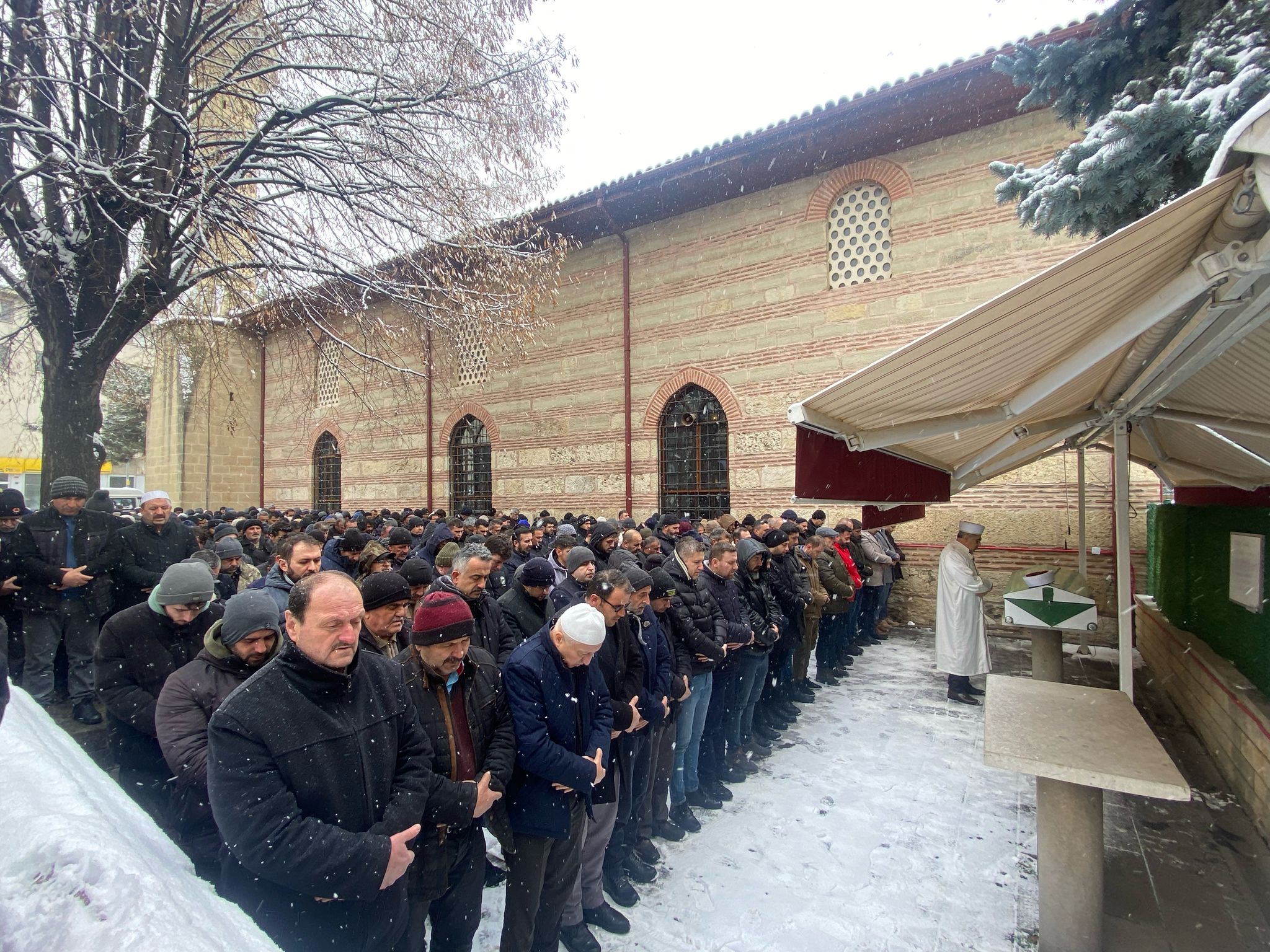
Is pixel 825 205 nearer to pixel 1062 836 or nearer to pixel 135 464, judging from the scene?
pixel 1062 836

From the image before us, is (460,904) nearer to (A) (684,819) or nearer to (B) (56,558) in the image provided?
(A) (684,819)

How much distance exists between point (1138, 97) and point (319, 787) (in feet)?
19.7

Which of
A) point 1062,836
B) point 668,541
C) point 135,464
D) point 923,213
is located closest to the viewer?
point 1062,836

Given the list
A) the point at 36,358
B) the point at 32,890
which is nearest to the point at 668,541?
the point at 32,890

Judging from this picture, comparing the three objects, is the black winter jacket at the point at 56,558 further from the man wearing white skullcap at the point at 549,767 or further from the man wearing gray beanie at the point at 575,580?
the man wearing white skullcap at the point at 549,767

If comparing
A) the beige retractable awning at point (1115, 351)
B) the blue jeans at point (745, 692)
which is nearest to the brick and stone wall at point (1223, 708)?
the beige retractable awning at point (1115, 351)

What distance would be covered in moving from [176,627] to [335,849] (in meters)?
1.85

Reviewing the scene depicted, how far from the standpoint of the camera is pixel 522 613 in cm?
373

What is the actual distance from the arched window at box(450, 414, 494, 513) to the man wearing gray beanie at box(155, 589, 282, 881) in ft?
39.1

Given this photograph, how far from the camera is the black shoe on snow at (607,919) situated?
3059mm

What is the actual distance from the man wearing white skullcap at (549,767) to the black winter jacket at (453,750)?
7cm

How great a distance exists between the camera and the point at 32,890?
3.84 feet

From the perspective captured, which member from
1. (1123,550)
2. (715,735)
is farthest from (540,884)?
(1123,550)

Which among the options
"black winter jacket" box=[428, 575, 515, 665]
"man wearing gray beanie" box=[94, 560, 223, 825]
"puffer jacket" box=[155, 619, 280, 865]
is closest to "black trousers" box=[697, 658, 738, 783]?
"black winter jacket" box=[428, 575, 515, 665]
